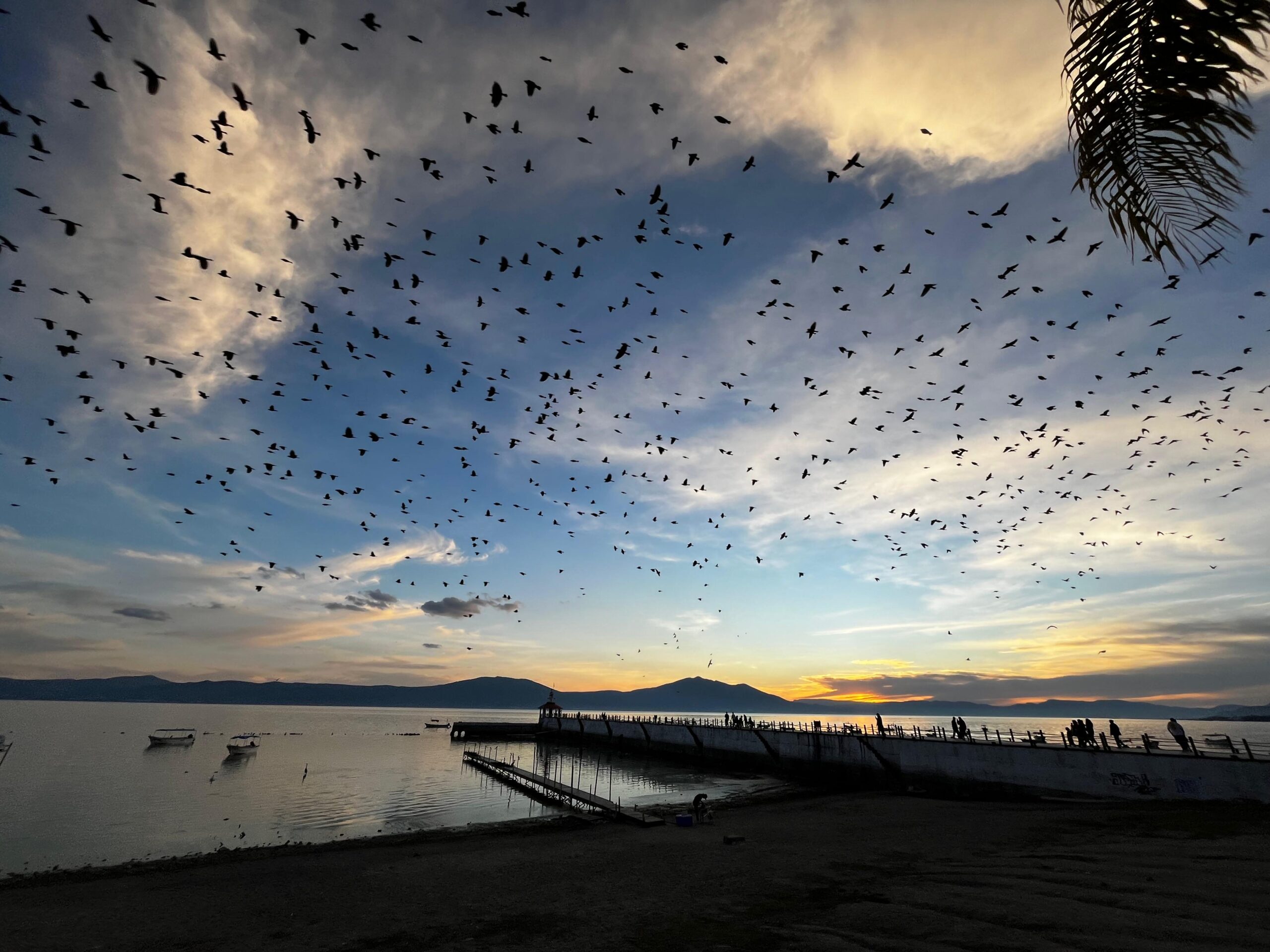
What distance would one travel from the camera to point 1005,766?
36.3 meters

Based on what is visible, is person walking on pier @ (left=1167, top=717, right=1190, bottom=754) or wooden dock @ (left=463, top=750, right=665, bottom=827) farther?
wooden dock @ (left=463, top=750, right=665, bottom=827)

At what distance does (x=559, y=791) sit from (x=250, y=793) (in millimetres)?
32817

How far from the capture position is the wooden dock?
3488 cm

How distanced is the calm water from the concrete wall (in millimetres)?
4976

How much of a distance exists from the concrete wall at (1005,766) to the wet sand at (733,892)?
2012 millimetres

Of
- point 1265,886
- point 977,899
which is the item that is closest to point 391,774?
point 977,899

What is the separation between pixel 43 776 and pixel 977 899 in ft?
302

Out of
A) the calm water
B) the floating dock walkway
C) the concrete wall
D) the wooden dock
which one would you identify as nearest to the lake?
the calm water

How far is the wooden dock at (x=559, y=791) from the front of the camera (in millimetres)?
34875

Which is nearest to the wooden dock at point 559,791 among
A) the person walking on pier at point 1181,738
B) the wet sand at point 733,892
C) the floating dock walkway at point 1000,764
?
the wet sand at point 733,892

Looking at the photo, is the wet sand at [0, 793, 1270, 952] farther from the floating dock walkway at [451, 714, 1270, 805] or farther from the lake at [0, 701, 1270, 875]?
the lake at [0, 701, 1270, 875]

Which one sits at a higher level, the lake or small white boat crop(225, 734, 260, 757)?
small white boat crop(225, 734, 260, 757)

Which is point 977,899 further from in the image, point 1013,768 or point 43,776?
point 43,776

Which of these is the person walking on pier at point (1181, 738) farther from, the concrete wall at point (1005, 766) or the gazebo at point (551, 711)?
the gazebo at point (551, 711)
